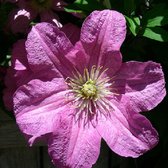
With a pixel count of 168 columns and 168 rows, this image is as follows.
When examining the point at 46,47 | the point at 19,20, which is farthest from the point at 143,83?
the point at 19,20

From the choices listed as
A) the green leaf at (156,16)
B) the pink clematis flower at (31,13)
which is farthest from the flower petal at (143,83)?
the pink clematis flower at (31,13)

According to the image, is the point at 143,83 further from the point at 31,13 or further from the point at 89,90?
the point at 31,13

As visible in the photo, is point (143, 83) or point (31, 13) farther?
point (31, 13)

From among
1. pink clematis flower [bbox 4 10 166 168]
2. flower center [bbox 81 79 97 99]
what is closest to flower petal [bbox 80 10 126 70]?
pink clematis flower [bbox 4 10 166 168]

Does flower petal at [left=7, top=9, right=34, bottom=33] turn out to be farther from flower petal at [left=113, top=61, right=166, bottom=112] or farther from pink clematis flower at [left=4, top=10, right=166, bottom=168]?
flower petal at [left=113, top=61, right=166, bottom=112]

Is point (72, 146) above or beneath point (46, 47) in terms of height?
beneath

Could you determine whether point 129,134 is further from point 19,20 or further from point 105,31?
point 19,20

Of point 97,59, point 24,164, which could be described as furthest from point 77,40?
point 24,164
